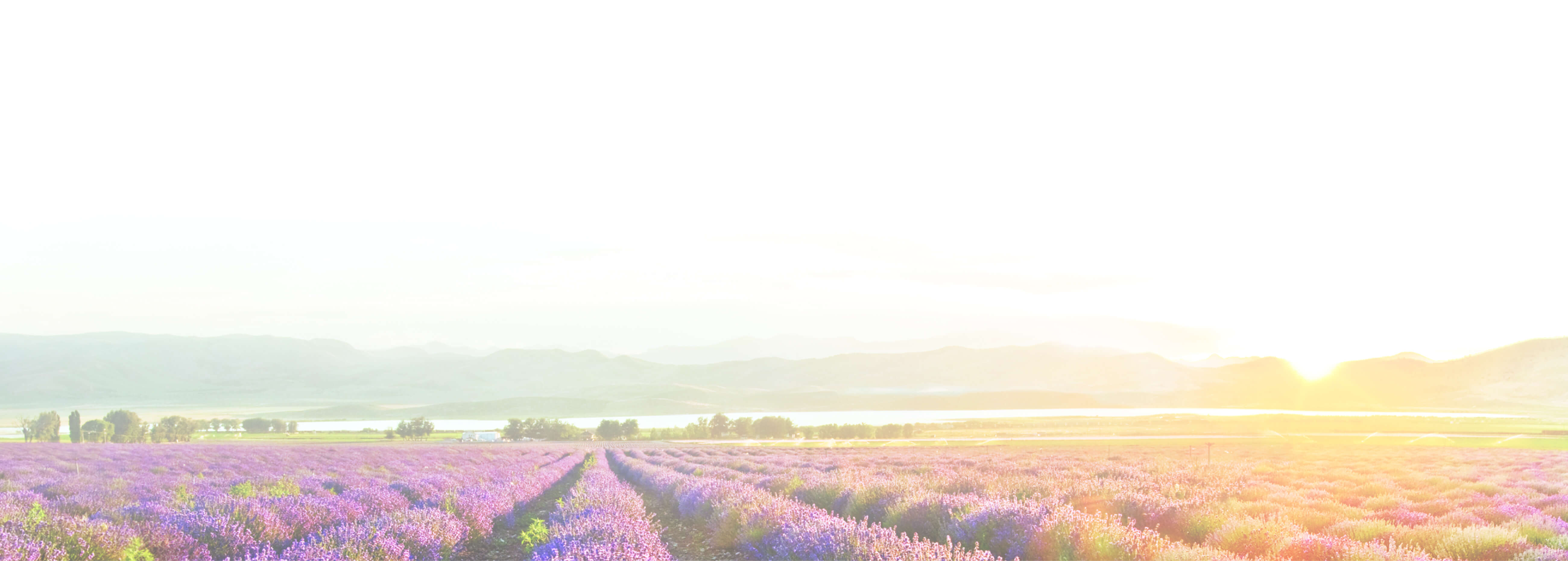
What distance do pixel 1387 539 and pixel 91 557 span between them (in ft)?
47.6

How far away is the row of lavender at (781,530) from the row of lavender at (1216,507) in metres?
0.82

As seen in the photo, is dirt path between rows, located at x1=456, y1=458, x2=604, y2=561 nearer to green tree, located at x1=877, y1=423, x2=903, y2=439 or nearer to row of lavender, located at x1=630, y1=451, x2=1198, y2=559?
row of lavender, located at x1=630, y1=451, x2=1198, y2=559

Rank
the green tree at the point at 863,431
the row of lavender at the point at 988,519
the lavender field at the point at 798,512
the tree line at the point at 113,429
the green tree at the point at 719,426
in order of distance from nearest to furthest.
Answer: the row of lavender at the point at 988,519, the lavender field at the point at 798,512, the tree line at the point at 113,429, the green tree at the point at 863,431, the green tree at the point at 719,426

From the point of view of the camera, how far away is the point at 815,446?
207 ft

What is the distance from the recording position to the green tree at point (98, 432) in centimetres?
7681

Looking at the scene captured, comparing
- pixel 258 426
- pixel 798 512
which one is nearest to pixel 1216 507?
pixel 798 512

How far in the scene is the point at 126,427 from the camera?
8450 centimetres

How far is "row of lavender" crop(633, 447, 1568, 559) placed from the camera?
309 inches

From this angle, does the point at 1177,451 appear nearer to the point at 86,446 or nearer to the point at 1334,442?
the point at 1334,442

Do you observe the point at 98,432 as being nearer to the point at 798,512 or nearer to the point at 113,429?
the point at 113,429

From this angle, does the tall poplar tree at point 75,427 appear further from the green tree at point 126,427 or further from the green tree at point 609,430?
the green tree at point 609,430

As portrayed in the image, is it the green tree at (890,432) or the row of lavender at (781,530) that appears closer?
the row of lavender at (781,530)

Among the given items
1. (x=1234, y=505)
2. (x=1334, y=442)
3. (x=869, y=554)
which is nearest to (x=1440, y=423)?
(x=1334, y=442)

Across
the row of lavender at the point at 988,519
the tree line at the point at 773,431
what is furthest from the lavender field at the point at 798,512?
the tree line at the point at 773,431
